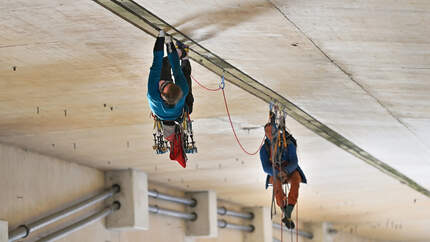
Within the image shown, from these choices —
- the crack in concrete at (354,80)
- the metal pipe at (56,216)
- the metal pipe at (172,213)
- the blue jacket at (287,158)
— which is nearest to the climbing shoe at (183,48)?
the crack in concrete at (354,80)

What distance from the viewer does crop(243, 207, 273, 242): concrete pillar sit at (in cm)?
1998

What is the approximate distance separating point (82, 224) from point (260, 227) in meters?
7.65

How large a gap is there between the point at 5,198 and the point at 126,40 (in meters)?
4.92

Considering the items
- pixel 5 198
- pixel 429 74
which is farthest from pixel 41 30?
pixel 5 198

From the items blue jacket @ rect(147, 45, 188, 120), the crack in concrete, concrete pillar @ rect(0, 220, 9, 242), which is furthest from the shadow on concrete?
concrete pillar @ rect(0, 220, 9, 242)

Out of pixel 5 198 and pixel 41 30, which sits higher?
pixel 41 30

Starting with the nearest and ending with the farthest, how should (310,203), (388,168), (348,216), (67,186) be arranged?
(67,186) < (388,168) < (310,203) < (348,216)

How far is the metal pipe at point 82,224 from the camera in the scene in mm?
12453

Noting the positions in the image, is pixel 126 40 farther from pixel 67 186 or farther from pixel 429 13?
pixel 67 186

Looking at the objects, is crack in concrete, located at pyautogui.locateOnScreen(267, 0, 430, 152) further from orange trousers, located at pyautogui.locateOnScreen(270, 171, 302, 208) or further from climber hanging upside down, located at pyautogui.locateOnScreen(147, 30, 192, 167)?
orange trousers, located at pyautogui.locateOnScreen(270, 171, 302, 208)

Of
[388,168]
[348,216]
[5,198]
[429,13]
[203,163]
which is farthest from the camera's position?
[348,216]

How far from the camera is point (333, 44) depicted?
7.58 m

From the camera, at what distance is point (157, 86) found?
7094mm

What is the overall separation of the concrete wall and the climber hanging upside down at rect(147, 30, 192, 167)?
4506 mm
